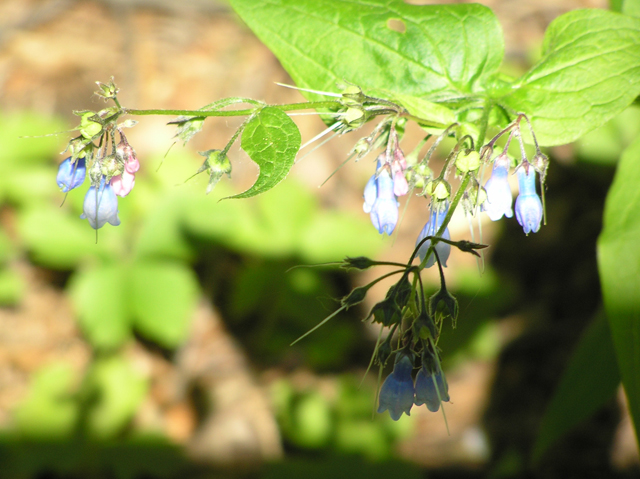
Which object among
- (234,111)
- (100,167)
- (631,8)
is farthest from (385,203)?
(631,8)

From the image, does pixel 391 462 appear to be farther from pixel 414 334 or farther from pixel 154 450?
pixel 414 334

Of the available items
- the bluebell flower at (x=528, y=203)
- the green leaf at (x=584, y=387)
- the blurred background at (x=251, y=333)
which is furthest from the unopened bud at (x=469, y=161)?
the blurred background at (x=251, y=333)

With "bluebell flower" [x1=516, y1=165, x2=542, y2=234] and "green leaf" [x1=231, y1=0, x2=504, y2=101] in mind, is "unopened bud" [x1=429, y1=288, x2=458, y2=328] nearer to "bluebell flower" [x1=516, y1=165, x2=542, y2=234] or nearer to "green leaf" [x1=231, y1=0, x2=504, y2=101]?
"bluebell flower" [x1=516, y1=165, x2=542, y2=234]

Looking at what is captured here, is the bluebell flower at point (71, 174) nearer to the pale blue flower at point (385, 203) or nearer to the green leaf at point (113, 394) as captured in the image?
the pale blue flower at point (385, 203)

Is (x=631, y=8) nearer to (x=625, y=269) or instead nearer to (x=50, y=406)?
(x=625, y=269)

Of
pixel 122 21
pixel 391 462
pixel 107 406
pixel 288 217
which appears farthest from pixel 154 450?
pixel 122 21
